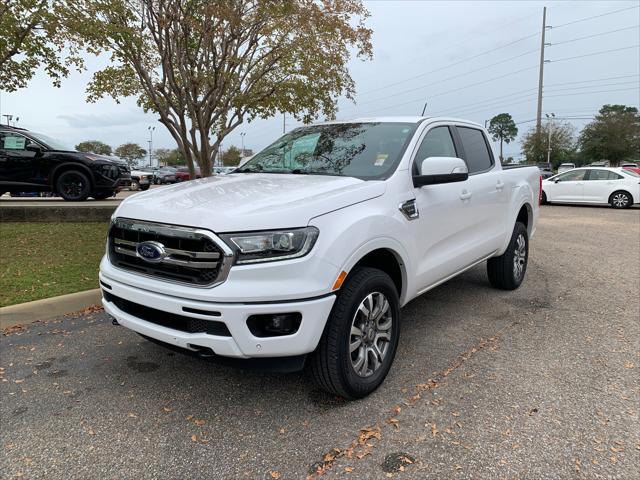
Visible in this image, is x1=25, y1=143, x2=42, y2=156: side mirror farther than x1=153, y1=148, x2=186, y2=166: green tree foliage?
No

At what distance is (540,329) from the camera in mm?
4191

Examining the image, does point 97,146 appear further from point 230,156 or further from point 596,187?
point 596,187

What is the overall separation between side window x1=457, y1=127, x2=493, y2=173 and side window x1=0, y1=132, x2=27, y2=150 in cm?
980

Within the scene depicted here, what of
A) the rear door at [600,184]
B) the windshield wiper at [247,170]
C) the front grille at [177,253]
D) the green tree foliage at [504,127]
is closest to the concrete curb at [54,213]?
the windshield wiper at [247,170]

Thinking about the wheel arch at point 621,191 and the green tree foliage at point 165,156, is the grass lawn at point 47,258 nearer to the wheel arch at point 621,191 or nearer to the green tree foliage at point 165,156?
the wheel arch at point 621,191

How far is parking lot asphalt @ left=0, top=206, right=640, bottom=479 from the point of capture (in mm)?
2373

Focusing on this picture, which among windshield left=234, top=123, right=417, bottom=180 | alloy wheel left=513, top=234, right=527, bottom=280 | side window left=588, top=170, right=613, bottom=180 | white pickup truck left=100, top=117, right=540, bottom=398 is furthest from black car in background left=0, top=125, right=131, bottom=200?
side window left=588, top=170, right=613, bottom=180

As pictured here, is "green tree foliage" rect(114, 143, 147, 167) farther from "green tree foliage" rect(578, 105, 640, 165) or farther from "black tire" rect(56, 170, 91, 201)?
"black tire" rect(56, 170, 91, 201)

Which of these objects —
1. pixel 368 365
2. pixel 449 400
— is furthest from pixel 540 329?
pixel 368 365

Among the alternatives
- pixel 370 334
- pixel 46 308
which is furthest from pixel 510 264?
pixel 46 308

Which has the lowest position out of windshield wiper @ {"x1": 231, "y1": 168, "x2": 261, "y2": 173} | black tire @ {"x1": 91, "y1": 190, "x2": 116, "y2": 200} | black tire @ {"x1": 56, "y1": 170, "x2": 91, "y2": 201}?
black tire @ {"x1": 91, "y1": 190, "x2": 116, "y2": 200}

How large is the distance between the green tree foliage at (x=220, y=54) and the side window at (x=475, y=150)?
5.16 metres

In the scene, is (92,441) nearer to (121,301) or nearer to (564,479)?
(121,301)

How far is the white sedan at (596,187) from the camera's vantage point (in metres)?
15.8
